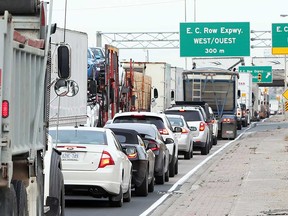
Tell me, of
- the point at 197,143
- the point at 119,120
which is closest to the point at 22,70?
the point at 119,120

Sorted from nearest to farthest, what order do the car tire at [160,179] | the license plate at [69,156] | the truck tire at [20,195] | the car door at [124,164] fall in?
the truck tire at [20,195] → the license plate at [69,156] → the car door at [124,164] → the car tire at [160,179]

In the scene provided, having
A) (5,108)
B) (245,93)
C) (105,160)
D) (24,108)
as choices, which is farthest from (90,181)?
(245,93)

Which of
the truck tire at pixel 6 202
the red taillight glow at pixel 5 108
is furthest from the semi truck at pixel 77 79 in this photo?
the red taillight glow at pixel 5 108

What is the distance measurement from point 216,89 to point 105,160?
37.4 metres

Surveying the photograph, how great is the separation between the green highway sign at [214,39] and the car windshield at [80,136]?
1949 inches

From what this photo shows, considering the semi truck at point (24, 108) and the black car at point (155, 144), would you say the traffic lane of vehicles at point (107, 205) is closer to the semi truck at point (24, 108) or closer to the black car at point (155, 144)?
the black car at point (155, 144)

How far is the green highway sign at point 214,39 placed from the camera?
68.9m

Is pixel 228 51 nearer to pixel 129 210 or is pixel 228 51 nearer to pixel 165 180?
pixel 165 180

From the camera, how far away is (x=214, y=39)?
6962cm

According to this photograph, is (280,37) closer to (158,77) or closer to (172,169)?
(158,77)

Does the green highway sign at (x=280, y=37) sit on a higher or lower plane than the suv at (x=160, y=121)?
higher

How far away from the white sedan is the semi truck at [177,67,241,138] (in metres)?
36.1

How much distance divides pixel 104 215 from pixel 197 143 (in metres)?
23.6

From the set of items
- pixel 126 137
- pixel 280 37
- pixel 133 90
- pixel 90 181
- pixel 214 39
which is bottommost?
pixel 90 181
